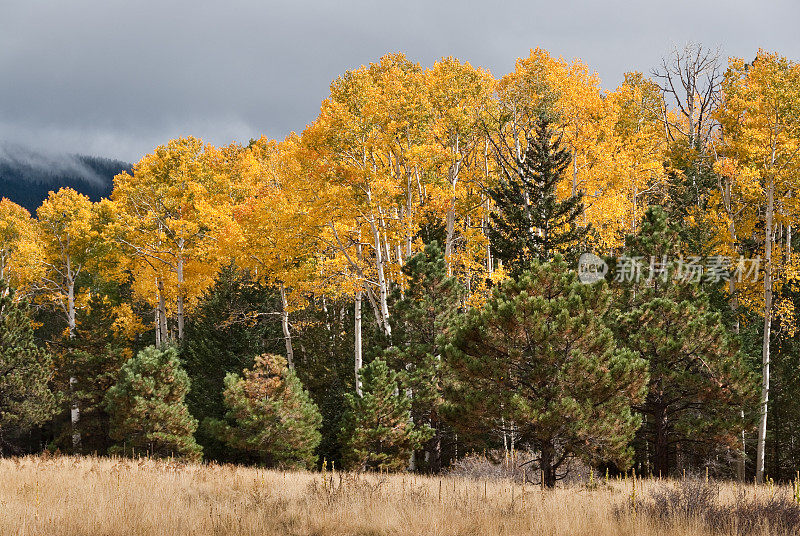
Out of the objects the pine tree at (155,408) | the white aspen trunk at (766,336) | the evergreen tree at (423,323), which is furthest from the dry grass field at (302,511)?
the pine tree at (155,408)

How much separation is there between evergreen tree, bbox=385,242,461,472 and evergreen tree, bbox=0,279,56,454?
13.3 metres

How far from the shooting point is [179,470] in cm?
1202

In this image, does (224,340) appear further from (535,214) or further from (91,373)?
(535,214)

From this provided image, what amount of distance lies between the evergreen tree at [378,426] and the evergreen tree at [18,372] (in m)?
12.2

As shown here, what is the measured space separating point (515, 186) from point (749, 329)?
9187mm

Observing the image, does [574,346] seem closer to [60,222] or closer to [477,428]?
[477,428]

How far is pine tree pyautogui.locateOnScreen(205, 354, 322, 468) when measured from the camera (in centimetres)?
1761

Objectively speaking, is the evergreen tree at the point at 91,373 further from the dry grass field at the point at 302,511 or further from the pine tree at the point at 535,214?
the pine tree at the point at 535,214

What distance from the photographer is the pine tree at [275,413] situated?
57.8 feet

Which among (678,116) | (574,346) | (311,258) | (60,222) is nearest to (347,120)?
(311,258)

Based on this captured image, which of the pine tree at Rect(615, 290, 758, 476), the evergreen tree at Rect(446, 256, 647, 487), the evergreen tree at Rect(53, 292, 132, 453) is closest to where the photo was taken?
the evergreen tree at Rect(446, 256, 647, 487)

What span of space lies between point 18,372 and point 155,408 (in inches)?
219

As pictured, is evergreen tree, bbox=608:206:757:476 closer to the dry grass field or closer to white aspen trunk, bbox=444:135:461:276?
the dry grass field

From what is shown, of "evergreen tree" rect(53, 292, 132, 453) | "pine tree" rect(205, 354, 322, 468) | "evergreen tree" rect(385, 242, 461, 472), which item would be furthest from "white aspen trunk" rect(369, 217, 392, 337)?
"evergreen tree" rect(53, 292, 132, 453)
